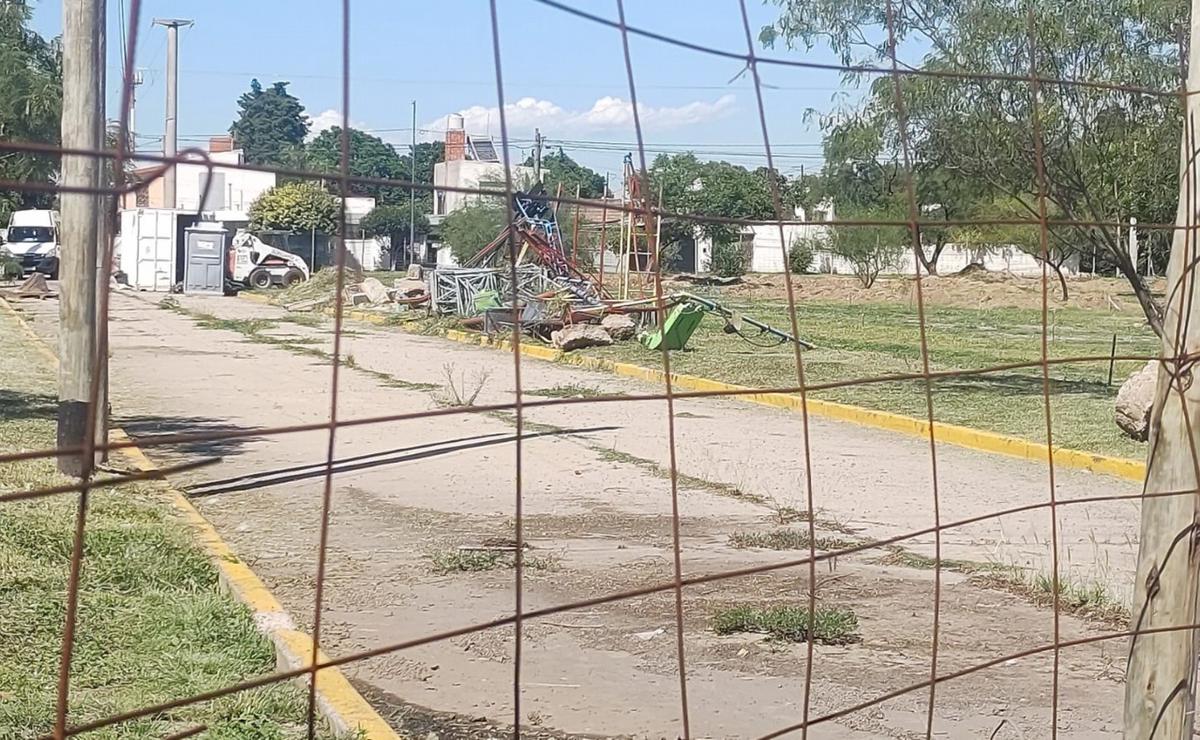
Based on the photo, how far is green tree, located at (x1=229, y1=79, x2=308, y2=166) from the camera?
250 inches

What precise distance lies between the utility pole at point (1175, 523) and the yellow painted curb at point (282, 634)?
188cm

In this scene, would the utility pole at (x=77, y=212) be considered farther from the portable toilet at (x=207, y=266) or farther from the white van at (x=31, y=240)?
the white van at (x=31, y=240)

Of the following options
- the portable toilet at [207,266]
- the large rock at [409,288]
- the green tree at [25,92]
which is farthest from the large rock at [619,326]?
the portable toilet at [207,266]

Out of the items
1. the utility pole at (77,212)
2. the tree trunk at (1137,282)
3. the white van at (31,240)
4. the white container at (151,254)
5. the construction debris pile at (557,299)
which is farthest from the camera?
the white van at (31,240)

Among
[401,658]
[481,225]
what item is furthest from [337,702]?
[481,225]

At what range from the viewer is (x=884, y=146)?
564 inches

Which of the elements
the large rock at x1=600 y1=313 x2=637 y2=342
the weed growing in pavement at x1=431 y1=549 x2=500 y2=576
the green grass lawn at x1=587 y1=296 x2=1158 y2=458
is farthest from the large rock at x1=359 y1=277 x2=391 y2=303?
the weed growing in pavement at x1=431 y1=549 x2=500 y2=576

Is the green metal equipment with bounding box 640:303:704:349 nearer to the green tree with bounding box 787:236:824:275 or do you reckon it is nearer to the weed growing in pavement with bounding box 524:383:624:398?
the weed growing in pavement with bounding box 524:383:624:398

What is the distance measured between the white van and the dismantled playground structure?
16.0m

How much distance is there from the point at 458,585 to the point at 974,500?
4192mm

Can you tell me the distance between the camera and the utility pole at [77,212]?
8.98 meters

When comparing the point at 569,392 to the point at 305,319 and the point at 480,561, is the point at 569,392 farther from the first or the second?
the point at 305,319

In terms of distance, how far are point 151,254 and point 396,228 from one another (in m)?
7.31

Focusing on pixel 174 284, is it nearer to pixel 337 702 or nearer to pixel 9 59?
pixel 9 59
